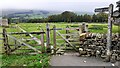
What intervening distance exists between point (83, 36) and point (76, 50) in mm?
956

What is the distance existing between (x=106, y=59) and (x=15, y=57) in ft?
13.7

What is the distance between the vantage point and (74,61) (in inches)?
436

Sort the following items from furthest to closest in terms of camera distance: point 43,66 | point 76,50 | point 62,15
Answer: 1. point 62,15
2. point 76,50
3. point 43,66

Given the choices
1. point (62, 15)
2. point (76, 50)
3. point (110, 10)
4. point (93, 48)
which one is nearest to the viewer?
point (110, 10)

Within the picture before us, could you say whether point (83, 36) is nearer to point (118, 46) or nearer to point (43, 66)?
point (118, 46)

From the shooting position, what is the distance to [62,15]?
60156mm

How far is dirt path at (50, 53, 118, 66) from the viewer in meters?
10.5

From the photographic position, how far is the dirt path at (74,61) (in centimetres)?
1052

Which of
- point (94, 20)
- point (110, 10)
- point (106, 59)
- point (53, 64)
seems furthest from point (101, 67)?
point (94, 20)

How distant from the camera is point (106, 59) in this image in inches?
436

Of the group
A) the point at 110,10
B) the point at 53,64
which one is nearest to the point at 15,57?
the point at 53,64

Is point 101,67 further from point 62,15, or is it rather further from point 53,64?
point 62,15

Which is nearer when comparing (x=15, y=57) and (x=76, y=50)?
(x=15, y=57)

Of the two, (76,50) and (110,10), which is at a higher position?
(110,10)
